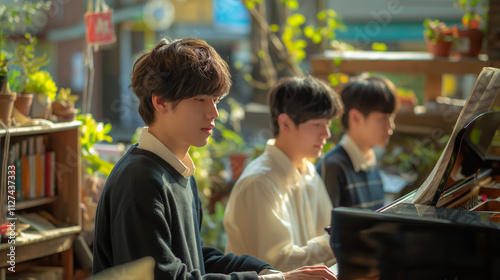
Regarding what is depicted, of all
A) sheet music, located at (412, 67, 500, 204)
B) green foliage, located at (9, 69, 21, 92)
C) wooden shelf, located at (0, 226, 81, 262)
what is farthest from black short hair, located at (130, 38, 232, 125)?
green foliage, located at (9, 69, 21, 92)

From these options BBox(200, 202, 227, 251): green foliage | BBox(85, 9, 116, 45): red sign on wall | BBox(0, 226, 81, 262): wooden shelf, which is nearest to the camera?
BBox(0, 226, 81, 262): wooden shelf

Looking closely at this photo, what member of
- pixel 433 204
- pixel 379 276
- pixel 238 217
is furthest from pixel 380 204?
pixel 379 276

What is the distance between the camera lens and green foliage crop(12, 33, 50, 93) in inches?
103

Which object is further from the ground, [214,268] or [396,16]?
[396,16]

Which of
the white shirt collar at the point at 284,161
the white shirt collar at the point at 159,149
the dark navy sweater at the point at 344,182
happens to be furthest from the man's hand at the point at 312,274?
the dark navy sweater at the point at 344,182

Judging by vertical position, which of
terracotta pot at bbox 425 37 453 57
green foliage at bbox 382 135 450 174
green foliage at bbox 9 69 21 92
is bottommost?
green foliage at bbox 382 135 450 174

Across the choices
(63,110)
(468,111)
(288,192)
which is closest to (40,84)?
(63,110)

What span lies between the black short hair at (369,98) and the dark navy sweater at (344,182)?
21 centimetres

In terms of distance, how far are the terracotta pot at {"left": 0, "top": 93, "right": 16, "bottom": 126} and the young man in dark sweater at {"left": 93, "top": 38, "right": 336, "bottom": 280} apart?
92 cm

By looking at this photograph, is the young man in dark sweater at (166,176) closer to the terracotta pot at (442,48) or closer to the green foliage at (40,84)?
the green foliage at (40,84)

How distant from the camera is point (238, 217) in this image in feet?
6.95

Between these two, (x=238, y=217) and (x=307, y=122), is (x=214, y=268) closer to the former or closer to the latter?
(x=238, y=217)

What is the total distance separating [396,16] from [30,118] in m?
4.71

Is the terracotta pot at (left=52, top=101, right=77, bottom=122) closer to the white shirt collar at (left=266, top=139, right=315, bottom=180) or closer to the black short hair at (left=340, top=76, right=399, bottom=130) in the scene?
the white shirt collar at (left=266, top=139, right=315, bottom=180)
